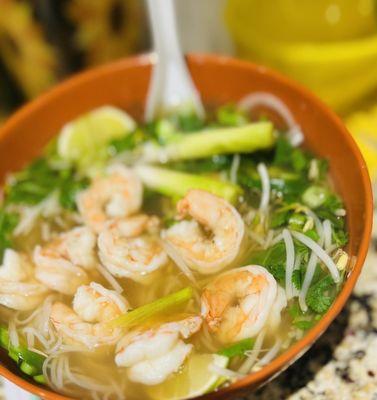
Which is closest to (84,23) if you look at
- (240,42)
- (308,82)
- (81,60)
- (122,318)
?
(81,60)

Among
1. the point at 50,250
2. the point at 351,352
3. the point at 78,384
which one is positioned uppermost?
the point at 50,250

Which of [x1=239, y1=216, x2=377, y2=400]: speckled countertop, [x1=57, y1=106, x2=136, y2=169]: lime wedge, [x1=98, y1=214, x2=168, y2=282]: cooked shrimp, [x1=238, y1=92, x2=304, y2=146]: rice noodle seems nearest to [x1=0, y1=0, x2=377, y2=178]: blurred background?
[x1=238, y1=92, x2=304, y2=146]: rice noodle

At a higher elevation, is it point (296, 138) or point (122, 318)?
point (296, 138)

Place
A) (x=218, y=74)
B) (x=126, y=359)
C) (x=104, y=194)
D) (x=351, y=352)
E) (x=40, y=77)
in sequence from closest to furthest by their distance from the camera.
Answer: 1. (x=126, y=359)
2. (x=351, y=352)
3. (x=104, y=194)
4. (x=218, y=74)
5. (x=40, y=77)

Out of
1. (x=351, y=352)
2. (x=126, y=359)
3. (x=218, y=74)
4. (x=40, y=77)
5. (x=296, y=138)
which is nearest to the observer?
(x=126, y=359)

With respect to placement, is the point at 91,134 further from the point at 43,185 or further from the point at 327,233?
the point at 327,233

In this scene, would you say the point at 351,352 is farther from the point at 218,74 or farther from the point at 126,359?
the point at 218,74

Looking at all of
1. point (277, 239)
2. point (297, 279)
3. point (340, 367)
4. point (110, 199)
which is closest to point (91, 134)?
point (110, 199)
